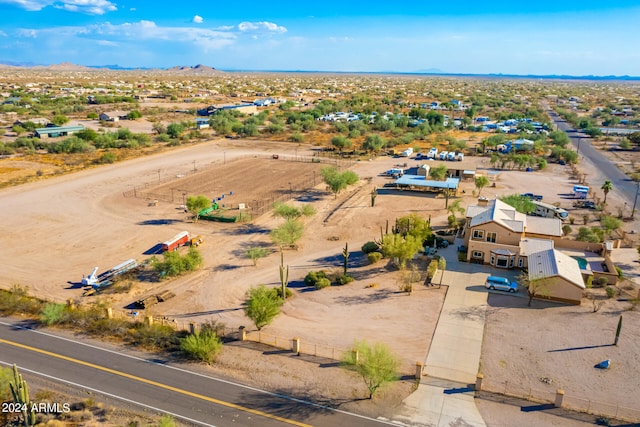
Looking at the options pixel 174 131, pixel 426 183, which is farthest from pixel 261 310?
pixel 174 131

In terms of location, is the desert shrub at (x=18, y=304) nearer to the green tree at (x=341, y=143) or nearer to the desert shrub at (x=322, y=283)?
the desert shrub at (x=322, y=283)

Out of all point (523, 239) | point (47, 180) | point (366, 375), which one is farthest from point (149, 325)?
point (47, 180)

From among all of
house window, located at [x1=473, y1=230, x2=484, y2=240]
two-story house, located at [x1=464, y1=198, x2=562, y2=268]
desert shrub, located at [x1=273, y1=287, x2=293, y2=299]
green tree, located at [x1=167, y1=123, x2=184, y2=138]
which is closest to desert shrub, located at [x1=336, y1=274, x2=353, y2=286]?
desert shrub, located at [x1=273, y1=287, x2=293, y2=299]

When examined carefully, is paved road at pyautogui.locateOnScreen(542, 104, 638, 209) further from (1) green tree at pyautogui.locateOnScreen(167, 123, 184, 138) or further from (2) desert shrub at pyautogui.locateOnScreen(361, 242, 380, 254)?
(1) green tree at pyautogui.locateOnScreen(167, 123, 184, 138)

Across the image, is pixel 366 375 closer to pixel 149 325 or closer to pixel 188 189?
pixel 149 325

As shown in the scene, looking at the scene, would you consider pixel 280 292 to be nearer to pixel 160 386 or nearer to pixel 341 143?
pixel 160 386
